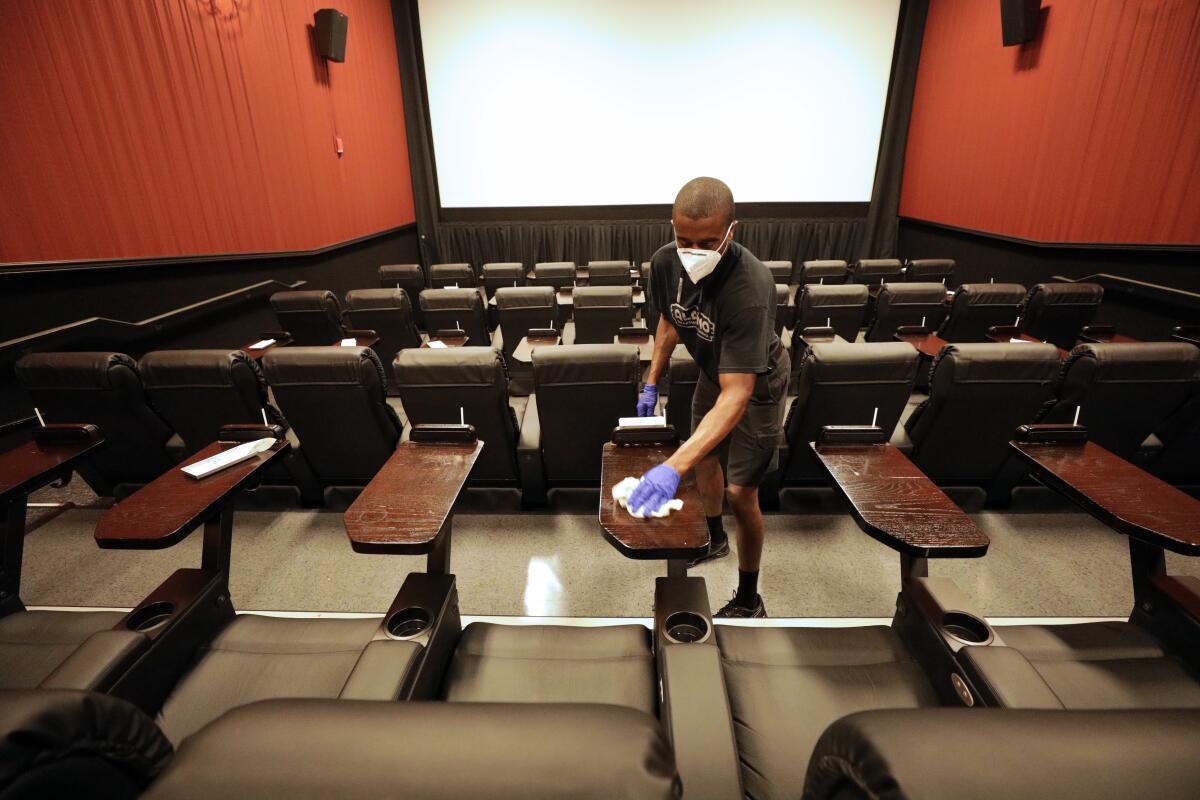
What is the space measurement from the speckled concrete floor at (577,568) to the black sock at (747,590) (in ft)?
0.44

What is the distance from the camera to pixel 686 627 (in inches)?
43.7

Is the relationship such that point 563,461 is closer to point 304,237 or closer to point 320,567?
point 320,567

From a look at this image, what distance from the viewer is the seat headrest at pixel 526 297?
4.03 m

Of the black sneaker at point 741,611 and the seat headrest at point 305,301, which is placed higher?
the seat headrest at point 305,301

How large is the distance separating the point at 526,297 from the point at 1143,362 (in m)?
3.50

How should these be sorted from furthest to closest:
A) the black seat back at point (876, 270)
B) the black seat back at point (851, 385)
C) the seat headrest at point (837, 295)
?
the black seat back at point (876, 270)
the seat headrest at point (837, 295)
the black seat back at point (851, 385)

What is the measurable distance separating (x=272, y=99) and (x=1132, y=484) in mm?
6561

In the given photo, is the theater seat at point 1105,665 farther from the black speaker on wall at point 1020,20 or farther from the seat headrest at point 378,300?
the black speaker on wall at point 1020,20

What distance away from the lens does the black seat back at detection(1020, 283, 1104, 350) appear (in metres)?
3.58

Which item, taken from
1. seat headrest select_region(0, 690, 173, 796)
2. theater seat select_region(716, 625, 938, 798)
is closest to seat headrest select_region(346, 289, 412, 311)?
theater seat select_region(716, 625, 938, 798)

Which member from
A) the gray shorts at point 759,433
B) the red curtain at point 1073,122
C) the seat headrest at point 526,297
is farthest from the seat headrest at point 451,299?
the red curtain at point 1073,122

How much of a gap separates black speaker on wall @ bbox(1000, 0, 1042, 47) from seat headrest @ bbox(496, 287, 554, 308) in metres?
5.72

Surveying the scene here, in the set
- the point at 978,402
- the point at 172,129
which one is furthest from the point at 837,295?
the point at 172,129

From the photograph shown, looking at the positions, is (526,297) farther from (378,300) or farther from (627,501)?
(627,501)
